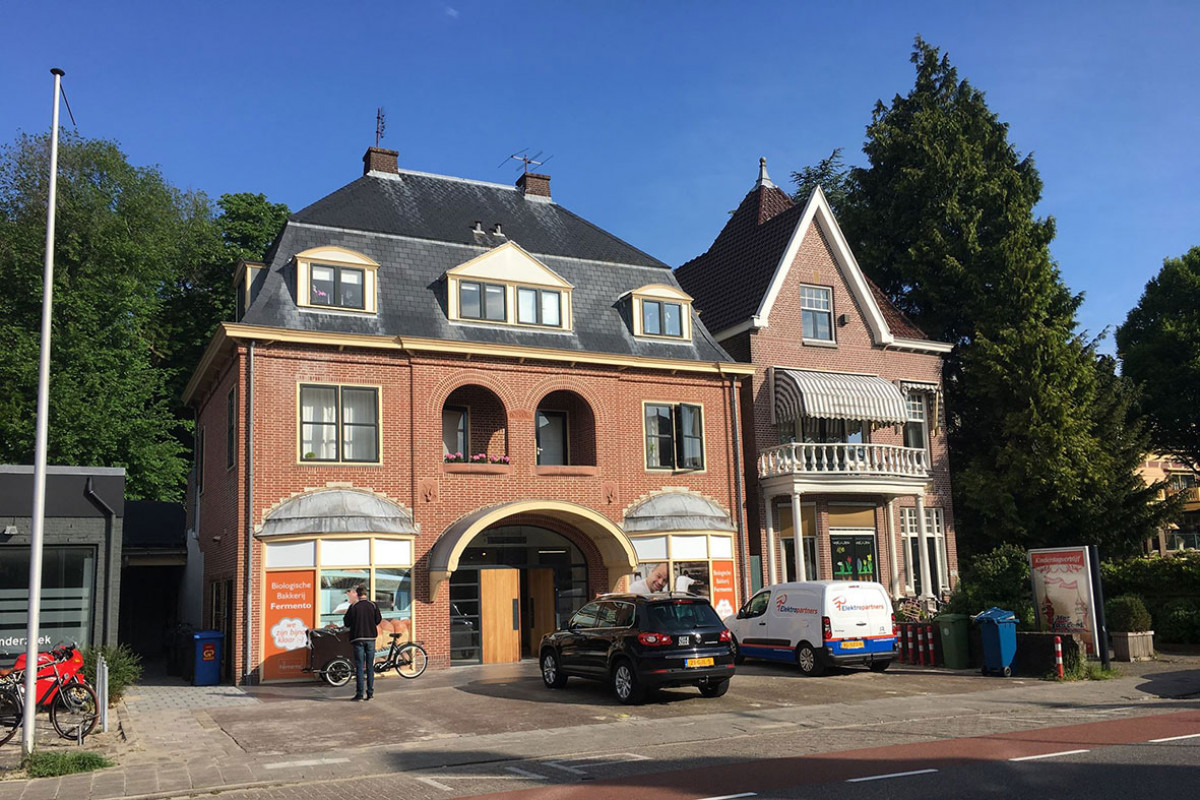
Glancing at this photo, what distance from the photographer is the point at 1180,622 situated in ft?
74.2

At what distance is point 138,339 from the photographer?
36094 mm

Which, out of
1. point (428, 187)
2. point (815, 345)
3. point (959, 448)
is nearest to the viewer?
point (428, 187)

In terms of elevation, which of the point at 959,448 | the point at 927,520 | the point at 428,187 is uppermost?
the point at 428,187

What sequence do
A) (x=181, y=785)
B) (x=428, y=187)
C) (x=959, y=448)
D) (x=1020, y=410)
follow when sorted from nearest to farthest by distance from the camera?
(x=181, y=785) → (x=428, y=187) → (x=1020, y=410) → (x=959, y=448)

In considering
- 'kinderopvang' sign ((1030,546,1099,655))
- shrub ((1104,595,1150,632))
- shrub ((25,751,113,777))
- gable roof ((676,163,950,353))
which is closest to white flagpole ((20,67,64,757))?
shrub ((25,751,113,777))

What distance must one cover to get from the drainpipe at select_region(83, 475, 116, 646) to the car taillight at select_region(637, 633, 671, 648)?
30.6 ft

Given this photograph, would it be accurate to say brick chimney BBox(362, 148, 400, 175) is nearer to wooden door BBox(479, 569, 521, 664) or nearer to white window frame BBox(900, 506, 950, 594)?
wooden door BBox(479, 569, 521, 664)

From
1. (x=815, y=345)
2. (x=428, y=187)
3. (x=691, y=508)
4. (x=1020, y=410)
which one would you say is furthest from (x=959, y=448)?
(x=428, y=187)

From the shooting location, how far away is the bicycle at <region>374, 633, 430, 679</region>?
20.6 m

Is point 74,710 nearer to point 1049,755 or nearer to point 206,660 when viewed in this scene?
point 206,660

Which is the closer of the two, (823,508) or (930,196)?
(823,508)

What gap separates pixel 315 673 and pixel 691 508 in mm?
10362

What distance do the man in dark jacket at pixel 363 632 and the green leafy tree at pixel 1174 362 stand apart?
40166 mm

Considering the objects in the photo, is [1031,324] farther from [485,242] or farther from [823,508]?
[485,242]
